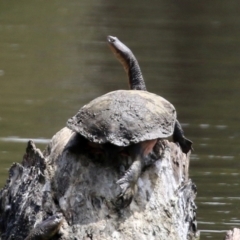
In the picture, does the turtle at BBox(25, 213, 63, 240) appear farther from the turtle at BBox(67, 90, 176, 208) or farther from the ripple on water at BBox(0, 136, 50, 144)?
the ripple on water at BBox(0, 136, 50, 144)

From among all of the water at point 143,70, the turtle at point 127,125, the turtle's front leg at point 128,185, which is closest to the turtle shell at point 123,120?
the turtle at point 127,125

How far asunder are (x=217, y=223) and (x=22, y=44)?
15.3 feet

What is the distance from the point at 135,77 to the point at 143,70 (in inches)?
149

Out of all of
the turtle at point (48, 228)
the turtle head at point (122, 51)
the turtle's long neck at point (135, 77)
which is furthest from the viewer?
the turtle head at point (122, 51)

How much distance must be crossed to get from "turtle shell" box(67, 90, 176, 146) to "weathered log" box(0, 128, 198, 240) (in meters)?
0.13

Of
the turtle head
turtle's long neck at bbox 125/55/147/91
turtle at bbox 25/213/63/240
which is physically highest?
the turtle head

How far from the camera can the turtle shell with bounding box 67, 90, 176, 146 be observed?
309 cm

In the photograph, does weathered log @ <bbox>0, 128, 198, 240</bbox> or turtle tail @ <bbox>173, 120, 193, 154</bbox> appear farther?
turtle tail @ <bbox>173, 120, 193, 154</bbox>

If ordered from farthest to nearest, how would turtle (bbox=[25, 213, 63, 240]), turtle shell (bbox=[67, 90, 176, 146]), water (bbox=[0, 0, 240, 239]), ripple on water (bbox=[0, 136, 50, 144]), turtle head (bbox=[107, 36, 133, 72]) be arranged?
ripple on water (bbox=[0, 136, 50, 144]) → water (bbox=[0, 0, 240, 239]) → turtle head (bbox=[107, 36, 133, 72]) → turtle shell (bbox=[67, 90, 176, 146]) → turtle (bbox=[25, 213, 63, 240])

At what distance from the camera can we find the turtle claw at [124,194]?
302 centimetres

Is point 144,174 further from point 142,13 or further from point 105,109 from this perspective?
point 142,13

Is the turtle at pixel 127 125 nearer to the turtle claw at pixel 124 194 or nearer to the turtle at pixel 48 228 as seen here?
the turtle claw at pixel 124 194

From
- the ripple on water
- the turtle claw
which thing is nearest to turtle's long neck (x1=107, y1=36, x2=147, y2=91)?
the turtle claw

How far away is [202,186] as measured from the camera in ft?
17.4
